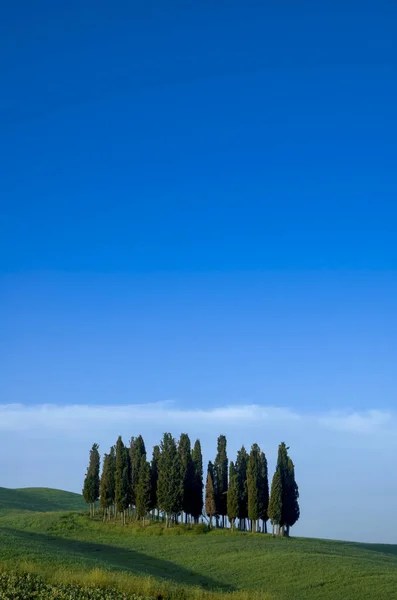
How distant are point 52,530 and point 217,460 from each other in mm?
21407

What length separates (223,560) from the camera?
4416cm

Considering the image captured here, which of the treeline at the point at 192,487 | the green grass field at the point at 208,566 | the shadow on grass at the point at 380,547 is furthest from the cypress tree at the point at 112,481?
the shadow on grass at the point at 380,547

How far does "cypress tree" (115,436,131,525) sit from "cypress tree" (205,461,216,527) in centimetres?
929

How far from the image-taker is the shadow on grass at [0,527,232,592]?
108 ft

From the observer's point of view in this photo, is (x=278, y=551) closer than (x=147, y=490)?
Yes

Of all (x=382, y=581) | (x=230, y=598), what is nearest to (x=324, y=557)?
(x=382, y=581)

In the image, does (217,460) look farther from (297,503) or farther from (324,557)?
(324,557)

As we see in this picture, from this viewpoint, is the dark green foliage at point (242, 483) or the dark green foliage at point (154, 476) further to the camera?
the dark green foliage at point (154, 476)

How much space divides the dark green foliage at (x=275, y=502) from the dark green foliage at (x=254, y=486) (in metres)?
1.93

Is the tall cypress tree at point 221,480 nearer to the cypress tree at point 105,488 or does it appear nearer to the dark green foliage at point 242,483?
the dark green foliage at point 242,483

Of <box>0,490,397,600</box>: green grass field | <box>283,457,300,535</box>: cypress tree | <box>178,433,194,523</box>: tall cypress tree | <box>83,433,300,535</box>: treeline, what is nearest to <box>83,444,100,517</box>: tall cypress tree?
<box>83,433,300,535</box>: treeline

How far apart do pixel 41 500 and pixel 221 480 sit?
48966mm

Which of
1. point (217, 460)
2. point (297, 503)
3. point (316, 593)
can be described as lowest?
point (316, 593)

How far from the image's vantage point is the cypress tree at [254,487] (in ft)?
225
